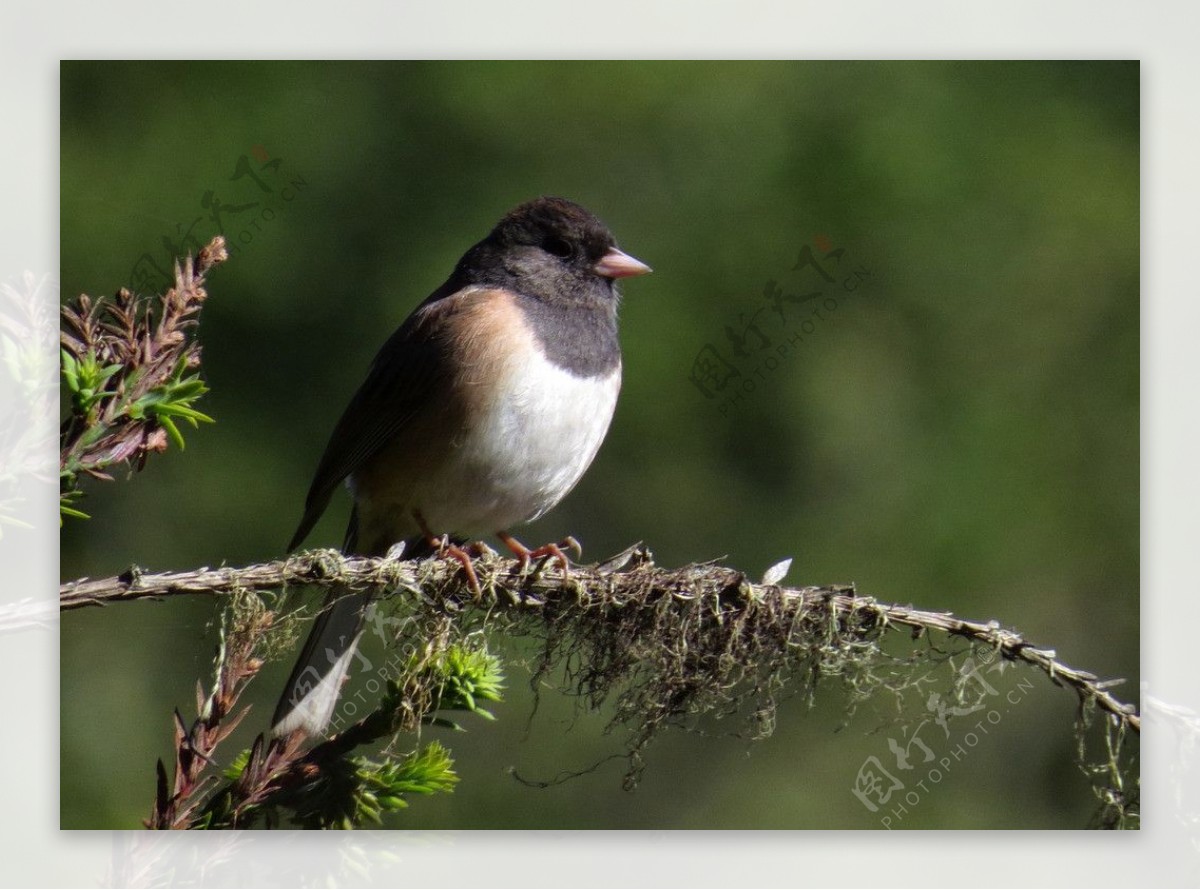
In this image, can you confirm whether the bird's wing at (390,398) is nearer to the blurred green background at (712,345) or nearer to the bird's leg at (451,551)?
the bird's leg at (451,551)

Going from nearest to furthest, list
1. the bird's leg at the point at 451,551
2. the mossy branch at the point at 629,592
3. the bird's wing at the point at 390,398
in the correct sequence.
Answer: the mossy branch at the point at 629,592 < the bird's leg at the point at 451,551 < the bird's wing at the point at 390,398

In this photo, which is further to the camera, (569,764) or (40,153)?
(569,764)

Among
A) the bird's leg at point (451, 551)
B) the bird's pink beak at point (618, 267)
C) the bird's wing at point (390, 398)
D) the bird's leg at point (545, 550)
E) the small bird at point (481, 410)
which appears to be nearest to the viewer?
the bird's leg at point (451, 551)

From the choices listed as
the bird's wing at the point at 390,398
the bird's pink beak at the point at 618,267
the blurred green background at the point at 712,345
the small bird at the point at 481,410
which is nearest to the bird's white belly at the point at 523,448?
the small bird at the point at 481,410

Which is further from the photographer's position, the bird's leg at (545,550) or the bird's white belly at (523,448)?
the bird's white belly at (523,448)

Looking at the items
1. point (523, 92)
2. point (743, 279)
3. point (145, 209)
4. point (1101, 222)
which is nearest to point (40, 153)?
point (145, 209)

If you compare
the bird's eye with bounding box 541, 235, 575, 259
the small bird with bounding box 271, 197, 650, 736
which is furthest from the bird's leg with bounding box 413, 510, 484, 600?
the bird's eye with bounding box 541, 235, 575, 259

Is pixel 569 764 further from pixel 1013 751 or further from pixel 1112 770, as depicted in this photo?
pixel 1112 770

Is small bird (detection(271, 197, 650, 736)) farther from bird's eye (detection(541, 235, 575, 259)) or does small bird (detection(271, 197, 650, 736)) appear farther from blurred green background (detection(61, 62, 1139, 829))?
blurred green background (detection(61, 62, 1139, 829))
